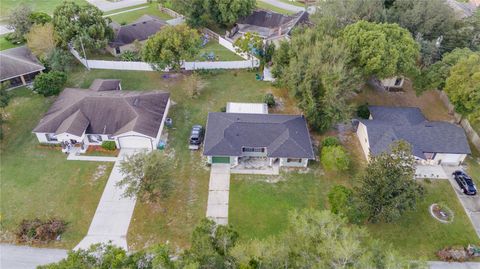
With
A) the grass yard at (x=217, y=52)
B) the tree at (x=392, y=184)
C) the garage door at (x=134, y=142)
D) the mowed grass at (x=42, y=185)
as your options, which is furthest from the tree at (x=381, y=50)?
the mowed grass at (x=42, y=185)

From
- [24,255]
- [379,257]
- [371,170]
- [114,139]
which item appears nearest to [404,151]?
[371,170]

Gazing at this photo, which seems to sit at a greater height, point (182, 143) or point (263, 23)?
point (263, 23)

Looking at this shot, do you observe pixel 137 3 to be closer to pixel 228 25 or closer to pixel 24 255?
pixel 228 25

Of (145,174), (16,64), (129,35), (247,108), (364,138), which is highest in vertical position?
(145,174)

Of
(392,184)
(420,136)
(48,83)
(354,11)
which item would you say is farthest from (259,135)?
(48,83)

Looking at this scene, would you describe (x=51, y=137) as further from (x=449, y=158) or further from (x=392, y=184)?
(x=449, y=158)
